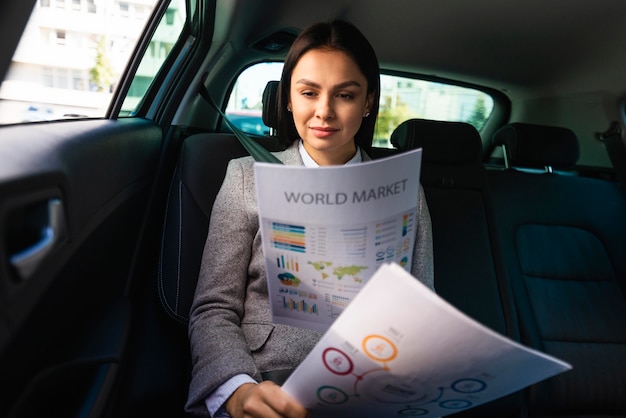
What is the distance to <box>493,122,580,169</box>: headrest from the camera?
219 cm

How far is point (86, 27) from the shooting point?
A: 1209mm

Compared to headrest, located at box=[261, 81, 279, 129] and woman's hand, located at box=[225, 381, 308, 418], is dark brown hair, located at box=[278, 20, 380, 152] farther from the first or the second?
woman's hand, located at box=[225, 381, 308, 418]

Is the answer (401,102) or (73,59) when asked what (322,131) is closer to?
(73,59)

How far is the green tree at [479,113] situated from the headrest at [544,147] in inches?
37.3

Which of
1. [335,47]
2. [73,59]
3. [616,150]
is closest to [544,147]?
[616,150]

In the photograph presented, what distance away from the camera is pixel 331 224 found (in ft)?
2.74

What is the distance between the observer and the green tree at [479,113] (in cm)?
315

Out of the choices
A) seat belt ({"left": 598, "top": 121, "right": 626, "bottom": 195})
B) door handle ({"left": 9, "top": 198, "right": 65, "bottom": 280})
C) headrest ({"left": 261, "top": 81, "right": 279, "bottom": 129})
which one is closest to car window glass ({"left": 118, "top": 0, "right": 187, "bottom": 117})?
headrest ({"left": 261, "top": 81, "right": 279, "bottom": 129})

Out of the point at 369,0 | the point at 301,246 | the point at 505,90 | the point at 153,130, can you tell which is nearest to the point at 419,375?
the point at 301,246

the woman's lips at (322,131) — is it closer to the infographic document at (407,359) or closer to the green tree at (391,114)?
the infographic document at (407,359)

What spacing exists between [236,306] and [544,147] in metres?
1.58

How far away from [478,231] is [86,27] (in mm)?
1285

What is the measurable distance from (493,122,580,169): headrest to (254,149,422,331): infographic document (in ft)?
4.75

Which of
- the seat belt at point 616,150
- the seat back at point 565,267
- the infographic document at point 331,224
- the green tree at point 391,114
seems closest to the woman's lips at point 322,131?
the infographic document at point 331,224
